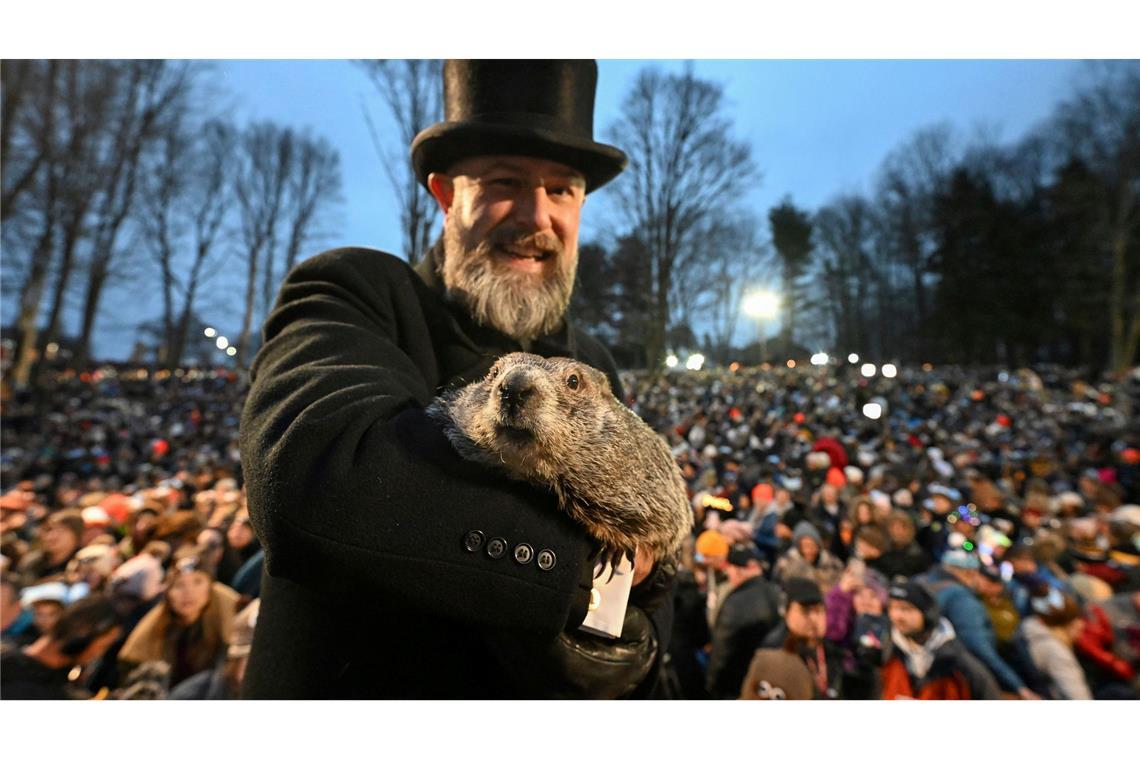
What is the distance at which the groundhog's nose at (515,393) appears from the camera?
0.90 meters

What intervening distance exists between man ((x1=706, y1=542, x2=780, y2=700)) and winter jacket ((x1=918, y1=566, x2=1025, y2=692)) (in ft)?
3.84

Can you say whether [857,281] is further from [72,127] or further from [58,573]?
[58,573]

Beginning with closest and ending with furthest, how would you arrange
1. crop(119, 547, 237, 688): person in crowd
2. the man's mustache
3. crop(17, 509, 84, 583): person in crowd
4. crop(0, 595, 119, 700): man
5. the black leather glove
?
the black leather glove → the man's mustache → crop(0, 595, 119, 700): man → crop(119, 547, 237, 688): person in crowd → crop(17, 509, 84, 583): person in crowd

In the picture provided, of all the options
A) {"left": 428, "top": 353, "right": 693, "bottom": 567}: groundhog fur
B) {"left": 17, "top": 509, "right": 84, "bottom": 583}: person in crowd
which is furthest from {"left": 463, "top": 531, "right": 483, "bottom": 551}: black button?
{"left": 17, "top": 509, "right": 84, "bottom": 583}: person in crowd

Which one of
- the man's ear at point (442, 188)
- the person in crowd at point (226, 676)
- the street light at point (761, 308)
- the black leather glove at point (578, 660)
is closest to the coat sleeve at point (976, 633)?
the street light at point (761, 308)

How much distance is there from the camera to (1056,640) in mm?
3709

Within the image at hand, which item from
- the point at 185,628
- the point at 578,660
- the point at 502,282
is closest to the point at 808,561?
the point at 578,660

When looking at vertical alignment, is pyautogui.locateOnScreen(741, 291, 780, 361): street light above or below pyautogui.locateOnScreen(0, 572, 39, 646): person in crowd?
above

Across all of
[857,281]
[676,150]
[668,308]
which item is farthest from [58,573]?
[857,281]

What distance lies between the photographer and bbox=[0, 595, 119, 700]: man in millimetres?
3482

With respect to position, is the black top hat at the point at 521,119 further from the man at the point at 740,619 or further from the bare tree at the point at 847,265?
the man at the point at 740,619

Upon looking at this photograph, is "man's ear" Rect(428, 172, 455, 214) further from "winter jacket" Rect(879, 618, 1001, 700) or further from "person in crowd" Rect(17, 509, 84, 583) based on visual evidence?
"person in crowd" Rect(17, 509, 84, 583)

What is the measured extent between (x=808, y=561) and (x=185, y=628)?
467 centimetres

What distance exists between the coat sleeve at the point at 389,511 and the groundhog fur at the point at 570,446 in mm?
37
